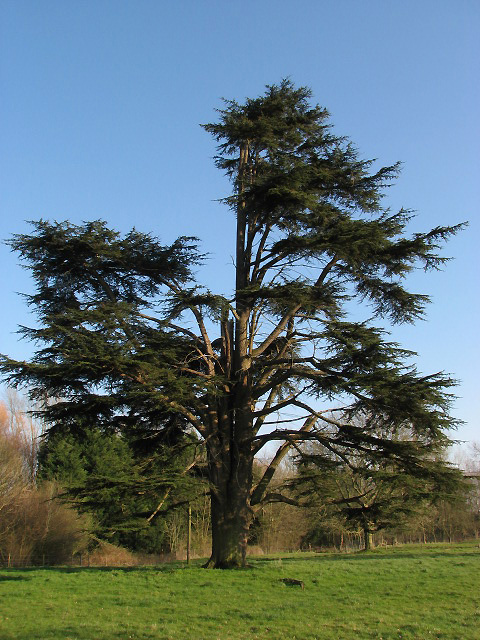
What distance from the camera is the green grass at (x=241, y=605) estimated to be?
6.91 meters

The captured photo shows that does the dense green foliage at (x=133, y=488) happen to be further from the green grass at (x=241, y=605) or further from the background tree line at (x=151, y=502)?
the green grass at (x=241, y=605)

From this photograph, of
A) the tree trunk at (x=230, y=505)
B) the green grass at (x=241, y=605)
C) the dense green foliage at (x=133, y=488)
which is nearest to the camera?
the green grass at (x=241, y=605)

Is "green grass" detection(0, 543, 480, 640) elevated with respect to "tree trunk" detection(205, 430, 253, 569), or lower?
lower

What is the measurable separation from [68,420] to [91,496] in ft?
8.85

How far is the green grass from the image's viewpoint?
22.7 ft

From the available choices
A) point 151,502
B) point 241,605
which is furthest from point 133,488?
point 241,605

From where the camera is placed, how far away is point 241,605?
346 inches

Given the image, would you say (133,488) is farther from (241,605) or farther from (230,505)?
(241,605)

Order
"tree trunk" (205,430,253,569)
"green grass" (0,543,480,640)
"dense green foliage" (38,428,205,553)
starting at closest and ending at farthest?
"green grass" (0,543,480,640) → "dense green foliage" (38,428,205,553) → "tree trunk" (205,430,253,569)

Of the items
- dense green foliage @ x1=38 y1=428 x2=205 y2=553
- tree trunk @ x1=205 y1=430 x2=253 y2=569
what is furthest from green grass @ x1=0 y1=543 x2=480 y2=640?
dense green foliage @ x1=38 y1=428 x2=205 y2=553

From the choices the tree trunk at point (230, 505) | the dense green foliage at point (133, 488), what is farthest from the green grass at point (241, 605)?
the dense green foliage at point (133, 488)

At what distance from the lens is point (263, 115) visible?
16.0m

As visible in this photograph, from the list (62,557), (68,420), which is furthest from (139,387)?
(62,557)

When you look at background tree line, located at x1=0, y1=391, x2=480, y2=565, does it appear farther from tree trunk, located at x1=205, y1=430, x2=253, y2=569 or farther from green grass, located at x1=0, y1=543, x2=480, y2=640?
green grass, located at x1=0, y1=543, x2=480, y2=640
